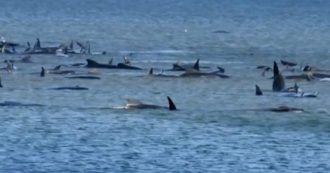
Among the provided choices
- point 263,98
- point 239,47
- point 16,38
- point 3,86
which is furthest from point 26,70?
point 16,38

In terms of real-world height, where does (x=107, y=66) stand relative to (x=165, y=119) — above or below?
above

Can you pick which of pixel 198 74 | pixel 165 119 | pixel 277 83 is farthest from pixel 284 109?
pixel 198 74

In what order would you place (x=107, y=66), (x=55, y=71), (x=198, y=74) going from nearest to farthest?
(x=198, y=74) → (x=55, y=71) → (x=107, y=66)

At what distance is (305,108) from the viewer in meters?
31.2

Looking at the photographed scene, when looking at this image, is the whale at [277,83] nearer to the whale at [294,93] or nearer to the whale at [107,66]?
the whale at [294,93]

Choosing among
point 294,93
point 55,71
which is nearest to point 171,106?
point 294,93

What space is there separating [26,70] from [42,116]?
8.77m

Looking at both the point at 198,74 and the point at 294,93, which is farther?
the point at 198,74

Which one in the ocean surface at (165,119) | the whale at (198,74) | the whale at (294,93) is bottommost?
the ocean surface at (165,119)

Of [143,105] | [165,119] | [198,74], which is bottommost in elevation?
[165,119]

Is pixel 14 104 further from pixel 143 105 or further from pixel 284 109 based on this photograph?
pixel 284 109

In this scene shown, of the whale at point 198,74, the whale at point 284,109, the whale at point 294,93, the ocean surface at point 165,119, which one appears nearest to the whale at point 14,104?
the ocean surface at point 165,119

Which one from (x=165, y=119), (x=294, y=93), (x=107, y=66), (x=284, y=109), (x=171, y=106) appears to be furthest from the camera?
(x=107, y=66)

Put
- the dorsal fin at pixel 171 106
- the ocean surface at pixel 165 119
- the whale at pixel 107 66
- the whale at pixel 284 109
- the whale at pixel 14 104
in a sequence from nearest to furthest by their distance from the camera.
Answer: the ocean surface at pixel 165 119 → the whale at pixel 284 109 → the dorsal fin at pixel 171 106 → the whale at pixel 14 104 → the whale at pixel 107 66
